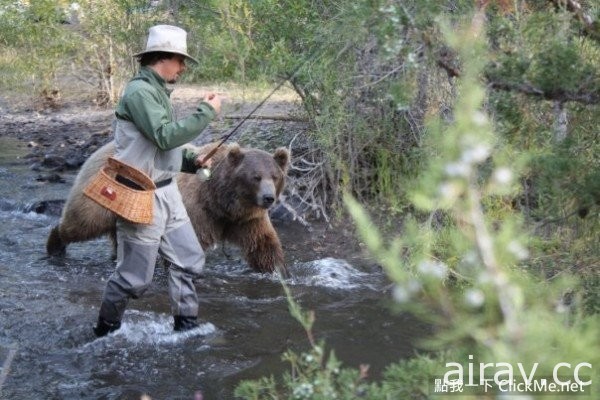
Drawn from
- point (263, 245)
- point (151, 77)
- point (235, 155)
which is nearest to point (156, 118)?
point (151, 77)

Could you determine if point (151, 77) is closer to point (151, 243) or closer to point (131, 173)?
point (131, 173)

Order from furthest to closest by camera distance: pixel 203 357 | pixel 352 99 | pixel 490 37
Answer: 1. pixel 352 99
2. pixel 203 357
3. pixel 490 37

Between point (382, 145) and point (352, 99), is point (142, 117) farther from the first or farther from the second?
point (382, 145)

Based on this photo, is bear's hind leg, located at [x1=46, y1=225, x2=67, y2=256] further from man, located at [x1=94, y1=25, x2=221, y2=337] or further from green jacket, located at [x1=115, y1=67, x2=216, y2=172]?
green jacket, located at [x1=115, y1=67, x2=216, y2=172]

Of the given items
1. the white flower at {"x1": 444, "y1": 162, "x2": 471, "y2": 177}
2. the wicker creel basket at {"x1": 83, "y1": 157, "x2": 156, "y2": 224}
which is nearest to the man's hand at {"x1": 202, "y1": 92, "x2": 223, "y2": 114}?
the wicker creel basket at {"x1": 83, "y1": 157, "x2": 156, "y2": 224}

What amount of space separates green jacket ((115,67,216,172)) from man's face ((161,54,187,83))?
18 centimetres

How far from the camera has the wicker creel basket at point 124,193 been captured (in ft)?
18.9

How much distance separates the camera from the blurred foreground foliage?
232 centimetres

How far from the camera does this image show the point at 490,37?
4.62 meters

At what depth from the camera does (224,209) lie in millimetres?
8125

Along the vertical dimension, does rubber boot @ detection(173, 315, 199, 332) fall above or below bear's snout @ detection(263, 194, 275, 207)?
below

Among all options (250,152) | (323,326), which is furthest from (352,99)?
(323,326)

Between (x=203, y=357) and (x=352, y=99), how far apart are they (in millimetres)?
3730

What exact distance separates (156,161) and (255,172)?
186 centimetres
